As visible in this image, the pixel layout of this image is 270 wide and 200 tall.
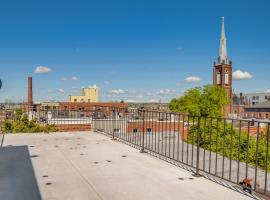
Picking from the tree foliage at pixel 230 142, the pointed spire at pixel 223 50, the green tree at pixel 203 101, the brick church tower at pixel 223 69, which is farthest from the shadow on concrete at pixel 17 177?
the pointed spire at pixel 223 50

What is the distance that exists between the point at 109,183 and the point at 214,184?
1.28 metres

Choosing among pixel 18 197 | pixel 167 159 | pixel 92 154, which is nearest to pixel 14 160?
pixel 92 154

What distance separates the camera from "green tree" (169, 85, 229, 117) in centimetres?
3884

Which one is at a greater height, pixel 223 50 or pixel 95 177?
pixel 223 50

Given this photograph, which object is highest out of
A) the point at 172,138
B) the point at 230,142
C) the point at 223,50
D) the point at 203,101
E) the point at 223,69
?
the point at 223,50

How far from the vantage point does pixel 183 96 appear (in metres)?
41.9

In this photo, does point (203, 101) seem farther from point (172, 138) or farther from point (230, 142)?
point (230, 142)

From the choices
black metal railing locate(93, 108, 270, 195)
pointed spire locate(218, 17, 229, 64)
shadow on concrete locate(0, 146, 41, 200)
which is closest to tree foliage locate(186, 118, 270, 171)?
black metal railing locate(93, 108, 270, 195)

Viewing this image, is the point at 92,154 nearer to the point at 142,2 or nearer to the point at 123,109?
the point at 123,109

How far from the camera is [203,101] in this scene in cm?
4016

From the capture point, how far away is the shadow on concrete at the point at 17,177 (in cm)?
262

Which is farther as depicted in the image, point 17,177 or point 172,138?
point 172,138

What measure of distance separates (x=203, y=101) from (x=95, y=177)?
38.6 meters

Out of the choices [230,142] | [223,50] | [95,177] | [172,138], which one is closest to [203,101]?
[223,50]
